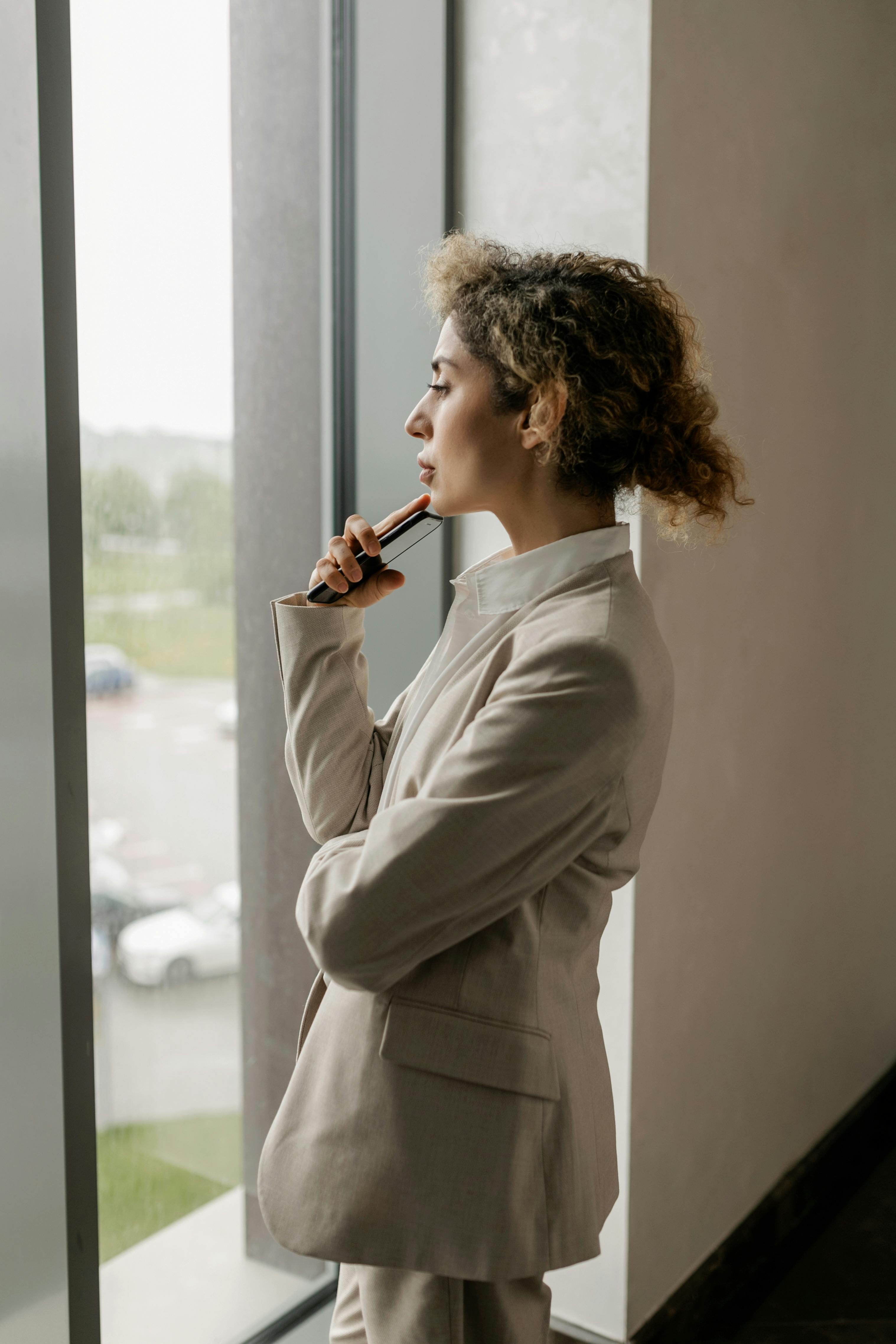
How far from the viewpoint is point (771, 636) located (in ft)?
6.56

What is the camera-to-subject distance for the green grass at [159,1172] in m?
1.47

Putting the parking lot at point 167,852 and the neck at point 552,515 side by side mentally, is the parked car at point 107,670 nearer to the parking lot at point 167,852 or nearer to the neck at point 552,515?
the parking lot at point 167,852

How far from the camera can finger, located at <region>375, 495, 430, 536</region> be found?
1229mm

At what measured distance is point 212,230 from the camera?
157 centimetres

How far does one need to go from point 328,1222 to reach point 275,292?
1.28 meters

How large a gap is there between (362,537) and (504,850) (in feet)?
1.47

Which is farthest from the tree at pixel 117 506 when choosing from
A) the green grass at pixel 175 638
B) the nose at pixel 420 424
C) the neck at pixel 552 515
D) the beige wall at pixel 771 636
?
the beige wall at pixel 771 636

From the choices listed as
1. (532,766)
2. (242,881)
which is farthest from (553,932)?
(242,881)

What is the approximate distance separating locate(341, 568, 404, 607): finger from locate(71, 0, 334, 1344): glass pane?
0.37 m

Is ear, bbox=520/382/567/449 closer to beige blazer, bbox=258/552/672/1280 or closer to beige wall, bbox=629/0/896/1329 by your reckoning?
beige blazer, bbox=258/552/672/1280

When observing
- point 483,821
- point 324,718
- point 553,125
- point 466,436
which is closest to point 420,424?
point 466,436

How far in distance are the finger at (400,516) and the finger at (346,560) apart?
0.04 metres

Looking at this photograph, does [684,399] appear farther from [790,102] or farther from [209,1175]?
[209,1175]

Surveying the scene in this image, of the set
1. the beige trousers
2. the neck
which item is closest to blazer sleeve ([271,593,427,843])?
the neck
